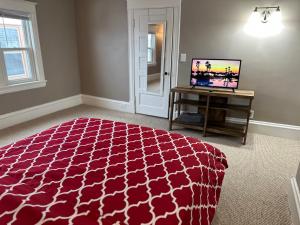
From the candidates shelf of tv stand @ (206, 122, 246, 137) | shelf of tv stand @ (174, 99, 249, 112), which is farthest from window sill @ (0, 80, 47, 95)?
shelf of tv stand @ (206, 122, 246, 137)

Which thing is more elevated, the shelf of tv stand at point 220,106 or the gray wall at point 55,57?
the gray wall at point 55,57

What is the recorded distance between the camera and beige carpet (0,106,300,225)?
1867 mm

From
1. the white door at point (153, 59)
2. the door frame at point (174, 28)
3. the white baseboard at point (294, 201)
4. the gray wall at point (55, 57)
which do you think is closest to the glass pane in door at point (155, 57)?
the white door at point (153, 59)

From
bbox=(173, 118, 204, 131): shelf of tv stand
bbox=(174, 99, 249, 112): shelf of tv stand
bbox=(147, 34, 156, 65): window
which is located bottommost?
bbox=(173, 118, 204, 131): shelf of tv stand

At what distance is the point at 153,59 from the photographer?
4.07 metres

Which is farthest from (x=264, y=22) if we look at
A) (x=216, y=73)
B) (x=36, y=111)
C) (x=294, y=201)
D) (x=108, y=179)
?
(x=36, y=111)

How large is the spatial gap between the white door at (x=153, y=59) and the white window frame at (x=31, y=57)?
1864 millimetres

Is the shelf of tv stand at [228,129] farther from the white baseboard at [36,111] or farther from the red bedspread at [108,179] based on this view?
the white baseboard at [36,111]

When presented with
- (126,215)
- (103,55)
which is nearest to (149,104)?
(103,55)

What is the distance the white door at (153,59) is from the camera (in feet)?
12.5

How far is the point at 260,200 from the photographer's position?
2.04 meters

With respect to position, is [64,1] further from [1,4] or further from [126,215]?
[126,215]

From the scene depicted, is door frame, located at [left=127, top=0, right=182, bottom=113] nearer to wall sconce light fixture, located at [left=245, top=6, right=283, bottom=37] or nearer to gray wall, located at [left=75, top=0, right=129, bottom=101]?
gray wall, located at [left=75, top=0, right=129, bottom=101]

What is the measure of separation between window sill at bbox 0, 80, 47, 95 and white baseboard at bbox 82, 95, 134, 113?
1086mm
